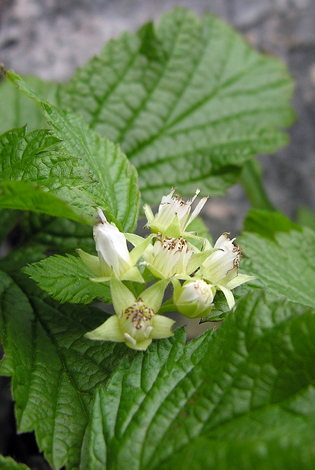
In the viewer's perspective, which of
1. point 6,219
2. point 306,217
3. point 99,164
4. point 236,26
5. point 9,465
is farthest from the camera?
point 236,26

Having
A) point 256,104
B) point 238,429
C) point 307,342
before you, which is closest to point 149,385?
point 238,429

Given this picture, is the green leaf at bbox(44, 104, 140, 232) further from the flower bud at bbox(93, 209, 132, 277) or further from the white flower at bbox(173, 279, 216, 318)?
the white flower at bbox(173, 279, 216, 318)

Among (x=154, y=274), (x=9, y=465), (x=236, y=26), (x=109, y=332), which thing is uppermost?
(x=236, y=26)

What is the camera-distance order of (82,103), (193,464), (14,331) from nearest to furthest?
(193,464), (14,331), (82,103)

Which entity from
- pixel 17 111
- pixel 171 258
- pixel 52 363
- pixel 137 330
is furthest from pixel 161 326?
pixel 17 111

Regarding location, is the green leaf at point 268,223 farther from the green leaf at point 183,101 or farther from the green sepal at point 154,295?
the green sepal at point 154,295

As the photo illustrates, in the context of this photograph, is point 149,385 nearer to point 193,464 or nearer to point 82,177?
point 193,464

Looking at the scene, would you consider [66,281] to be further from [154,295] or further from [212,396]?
[212,396]
